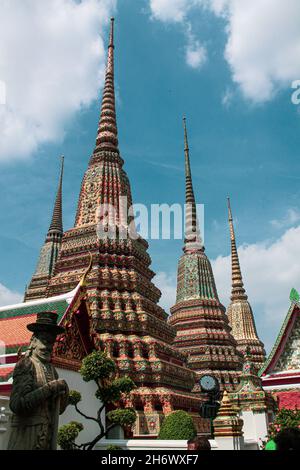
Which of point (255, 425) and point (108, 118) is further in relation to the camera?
point (108, 118)

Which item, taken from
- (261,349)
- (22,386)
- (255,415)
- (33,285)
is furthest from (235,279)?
(22,386)

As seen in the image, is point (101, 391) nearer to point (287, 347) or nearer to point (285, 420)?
point (285, 420)

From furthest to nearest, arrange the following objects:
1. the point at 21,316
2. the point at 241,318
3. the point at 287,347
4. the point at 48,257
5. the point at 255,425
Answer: the point at 241,318, the point at 48,257, the point at 287,347, the point at 21,316, the point at 255,425

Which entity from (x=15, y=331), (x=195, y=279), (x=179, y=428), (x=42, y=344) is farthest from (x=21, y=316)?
(x=195, y=279)

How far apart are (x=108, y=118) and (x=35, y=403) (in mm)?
24292

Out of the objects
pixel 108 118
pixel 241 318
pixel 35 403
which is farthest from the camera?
pixel 241 318

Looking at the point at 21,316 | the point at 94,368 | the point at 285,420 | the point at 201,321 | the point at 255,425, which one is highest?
the point at 201,321

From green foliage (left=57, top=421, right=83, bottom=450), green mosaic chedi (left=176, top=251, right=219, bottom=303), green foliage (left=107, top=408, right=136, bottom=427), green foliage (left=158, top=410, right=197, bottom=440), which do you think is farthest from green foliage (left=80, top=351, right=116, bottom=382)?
green mosaic chedi (left=176, top=251, right=219, bottom=303)

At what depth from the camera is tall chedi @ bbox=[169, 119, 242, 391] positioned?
2983 centimetres

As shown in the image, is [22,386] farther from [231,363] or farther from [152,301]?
[231,363]

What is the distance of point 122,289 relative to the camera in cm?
2094

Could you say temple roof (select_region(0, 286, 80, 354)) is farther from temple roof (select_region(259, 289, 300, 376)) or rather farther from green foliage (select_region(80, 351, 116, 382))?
temple roof (select_region(259, 289, 300, 376))
